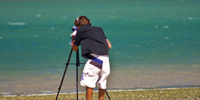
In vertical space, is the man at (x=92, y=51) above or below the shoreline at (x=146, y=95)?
above

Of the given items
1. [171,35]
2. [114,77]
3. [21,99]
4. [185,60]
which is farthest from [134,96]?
[171,35]

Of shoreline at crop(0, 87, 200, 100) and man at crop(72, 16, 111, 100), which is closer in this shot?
man at crop(72, 16, 111, 100)

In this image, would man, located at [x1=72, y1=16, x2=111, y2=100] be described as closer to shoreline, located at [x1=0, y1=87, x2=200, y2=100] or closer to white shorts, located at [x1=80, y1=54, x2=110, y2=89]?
white shorts, located at [x1=80, y1=54, x2=110, y2=89]

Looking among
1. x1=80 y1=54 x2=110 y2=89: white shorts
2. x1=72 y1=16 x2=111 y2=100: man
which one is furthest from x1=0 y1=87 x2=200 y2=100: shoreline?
x1=72 y1=16 x2=111 y2=100: man

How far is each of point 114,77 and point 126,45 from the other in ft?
37.0

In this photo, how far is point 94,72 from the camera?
7.31m

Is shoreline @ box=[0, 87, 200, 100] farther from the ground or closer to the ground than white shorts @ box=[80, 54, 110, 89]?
closer to the ground

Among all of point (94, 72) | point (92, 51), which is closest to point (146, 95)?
point (94, 72)

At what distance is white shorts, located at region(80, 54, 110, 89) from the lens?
7.28 m

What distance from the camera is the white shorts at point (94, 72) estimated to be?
23.9 feet

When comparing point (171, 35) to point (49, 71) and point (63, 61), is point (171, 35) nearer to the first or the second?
point (63, 61)

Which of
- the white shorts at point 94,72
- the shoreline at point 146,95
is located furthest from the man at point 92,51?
the shoreline at point 146,95

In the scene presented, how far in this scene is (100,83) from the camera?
743 cm

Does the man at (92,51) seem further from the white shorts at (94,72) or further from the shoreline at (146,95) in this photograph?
the shoreline at (146,95)
